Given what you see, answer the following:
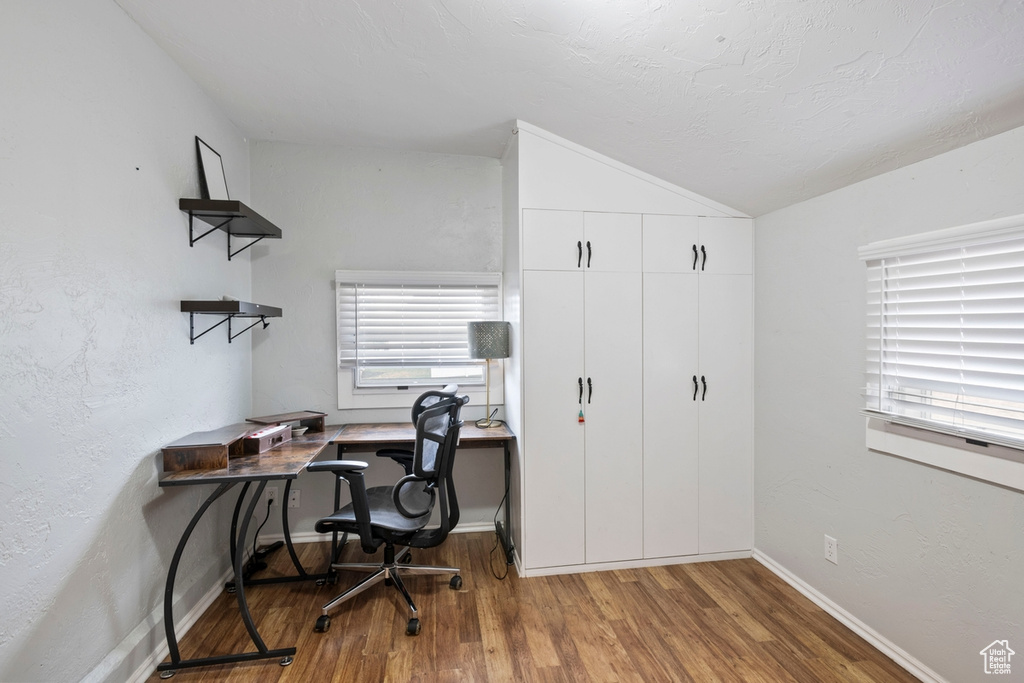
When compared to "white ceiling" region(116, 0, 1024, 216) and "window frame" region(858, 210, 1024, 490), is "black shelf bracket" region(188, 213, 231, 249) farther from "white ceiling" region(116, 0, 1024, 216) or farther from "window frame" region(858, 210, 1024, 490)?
"window frame" region(858, 210, 1024, 490)

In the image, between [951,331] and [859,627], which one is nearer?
[951,331]

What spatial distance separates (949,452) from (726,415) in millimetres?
1140

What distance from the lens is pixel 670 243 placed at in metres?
2.78

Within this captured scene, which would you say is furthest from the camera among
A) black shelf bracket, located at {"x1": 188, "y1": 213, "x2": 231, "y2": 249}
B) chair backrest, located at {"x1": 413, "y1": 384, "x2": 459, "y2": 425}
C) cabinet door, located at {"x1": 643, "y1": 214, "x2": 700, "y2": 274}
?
cabinet door, located at {"x1": 643, "y1": 214, "x2": 700, "y2": 274}

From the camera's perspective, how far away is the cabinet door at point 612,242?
268 centimetres

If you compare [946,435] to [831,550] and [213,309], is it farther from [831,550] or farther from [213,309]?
[213,309]

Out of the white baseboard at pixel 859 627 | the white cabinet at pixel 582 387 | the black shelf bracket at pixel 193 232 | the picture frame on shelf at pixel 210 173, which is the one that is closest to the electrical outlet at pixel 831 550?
the white baseboard at pixel 859 627

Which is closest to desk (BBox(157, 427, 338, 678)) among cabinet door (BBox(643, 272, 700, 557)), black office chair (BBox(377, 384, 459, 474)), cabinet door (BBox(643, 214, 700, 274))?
black office chair (BBox(377, 384, 459, 474))

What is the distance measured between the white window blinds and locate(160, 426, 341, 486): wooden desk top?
2.67 m

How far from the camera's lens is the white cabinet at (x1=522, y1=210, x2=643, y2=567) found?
264cm

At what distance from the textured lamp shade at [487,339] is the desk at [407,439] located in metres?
0.50

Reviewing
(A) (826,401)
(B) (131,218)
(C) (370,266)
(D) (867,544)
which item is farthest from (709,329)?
(B) (131,218)

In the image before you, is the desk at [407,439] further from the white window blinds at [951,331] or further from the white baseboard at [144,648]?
the white window blinds at [951,331]

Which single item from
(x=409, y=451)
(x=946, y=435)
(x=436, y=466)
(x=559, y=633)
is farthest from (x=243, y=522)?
(x=946, y=435)
